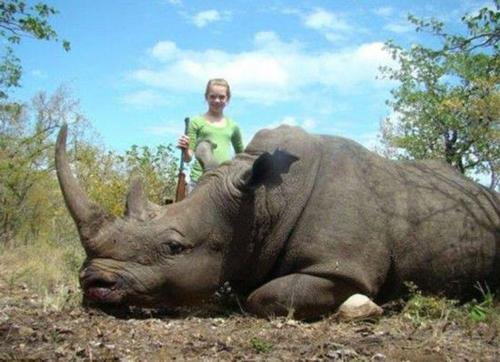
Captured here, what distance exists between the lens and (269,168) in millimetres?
7203

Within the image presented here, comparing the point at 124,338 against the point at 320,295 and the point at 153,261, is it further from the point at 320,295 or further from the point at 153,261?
the point at 320,295

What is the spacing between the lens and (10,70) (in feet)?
51.1

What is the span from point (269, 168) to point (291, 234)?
72 cm

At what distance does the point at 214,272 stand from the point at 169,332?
103 centimetres

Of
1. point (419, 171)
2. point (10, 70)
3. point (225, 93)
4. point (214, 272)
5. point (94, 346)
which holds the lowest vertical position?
point (94, 346)

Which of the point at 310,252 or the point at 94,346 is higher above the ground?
the point at 310,252

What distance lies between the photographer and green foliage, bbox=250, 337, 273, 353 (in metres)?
5.09

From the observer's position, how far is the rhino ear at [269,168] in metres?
7.01

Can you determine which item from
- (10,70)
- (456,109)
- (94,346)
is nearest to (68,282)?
(94,346)

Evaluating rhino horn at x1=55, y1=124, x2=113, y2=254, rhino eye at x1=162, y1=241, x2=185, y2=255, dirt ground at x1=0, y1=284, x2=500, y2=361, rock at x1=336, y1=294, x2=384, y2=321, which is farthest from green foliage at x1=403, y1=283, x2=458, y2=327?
rhino horn at x1=55, y1=124, x2=113, y2=254

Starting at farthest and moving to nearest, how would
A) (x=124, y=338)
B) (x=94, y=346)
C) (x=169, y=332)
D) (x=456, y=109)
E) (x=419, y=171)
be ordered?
(x=456, y=109)
(x=419, y=171)
(x=169, y=332)
(x=124, y=338)
(x=94, y=346)

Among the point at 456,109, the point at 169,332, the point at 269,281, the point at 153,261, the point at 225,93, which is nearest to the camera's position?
the point at 169,332

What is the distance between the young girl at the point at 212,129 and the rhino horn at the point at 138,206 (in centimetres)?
222

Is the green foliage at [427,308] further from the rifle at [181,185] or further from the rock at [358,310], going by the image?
the rifle at [181,185]
